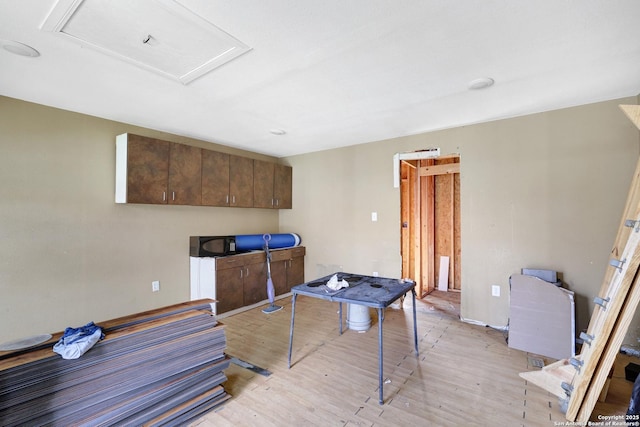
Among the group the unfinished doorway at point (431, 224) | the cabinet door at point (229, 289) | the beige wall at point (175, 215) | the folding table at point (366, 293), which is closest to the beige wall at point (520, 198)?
the beige wall at point (175, 215)

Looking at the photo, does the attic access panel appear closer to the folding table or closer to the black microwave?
the folding table

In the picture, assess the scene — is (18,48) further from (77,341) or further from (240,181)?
(240,181)

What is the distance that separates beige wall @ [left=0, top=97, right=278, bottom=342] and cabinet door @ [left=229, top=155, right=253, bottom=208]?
93 cm

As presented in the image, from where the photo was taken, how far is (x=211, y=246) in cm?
385

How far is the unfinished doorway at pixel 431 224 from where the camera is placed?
4688 millimetres

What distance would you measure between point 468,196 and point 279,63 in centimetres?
280

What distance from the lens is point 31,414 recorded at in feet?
4.58

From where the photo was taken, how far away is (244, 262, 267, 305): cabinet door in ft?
13.4

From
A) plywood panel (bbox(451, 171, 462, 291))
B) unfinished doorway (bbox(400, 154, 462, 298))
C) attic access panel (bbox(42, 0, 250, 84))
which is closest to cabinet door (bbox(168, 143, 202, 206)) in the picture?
attic access panel (bbox(42, 0, 250, 84))

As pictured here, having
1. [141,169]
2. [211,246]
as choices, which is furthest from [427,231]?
[141,169]

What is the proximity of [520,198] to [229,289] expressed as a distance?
3806mm

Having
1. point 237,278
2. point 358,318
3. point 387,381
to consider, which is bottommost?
point 387,381

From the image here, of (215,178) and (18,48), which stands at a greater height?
(18,48)

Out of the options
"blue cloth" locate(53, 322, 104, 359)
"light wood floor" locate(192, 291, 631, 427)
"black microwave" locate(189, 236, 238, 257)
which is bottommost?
"light wood floor" locate(192, 291, 631, 427)
